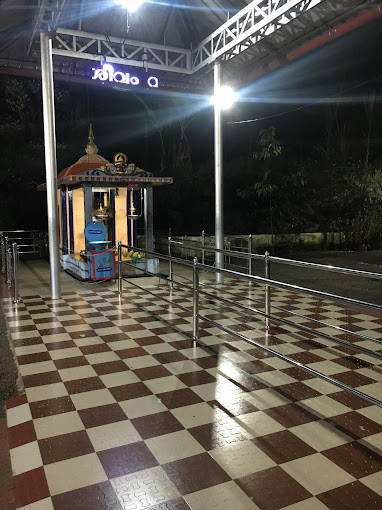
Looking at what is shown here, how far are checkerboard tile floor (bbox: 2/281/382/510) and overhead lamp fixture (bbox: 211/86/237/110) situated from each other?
13.8 feet


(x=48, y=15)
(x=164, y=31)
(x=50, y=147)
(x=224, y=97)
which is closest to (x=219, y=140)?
(x=224, y=97)

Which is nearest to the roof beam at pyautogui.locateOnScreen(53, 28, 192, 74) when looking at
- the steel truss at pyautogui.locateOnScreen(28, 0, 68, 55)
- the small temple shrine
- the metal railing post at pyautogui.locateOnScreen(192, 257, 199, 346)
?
the steel truss at pyautogui.locateOnScreen(28, 0, 68, 55)

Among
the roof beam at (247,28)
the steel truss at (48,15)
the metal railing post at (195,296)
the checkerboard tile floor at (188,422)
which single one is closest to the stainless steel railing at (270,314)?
the metal railing post at (195,296)

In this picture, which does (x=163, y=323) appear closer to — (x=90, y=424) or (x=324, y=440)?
(x=90, y=424)

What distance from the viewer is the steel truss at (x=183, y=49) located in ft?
19.2

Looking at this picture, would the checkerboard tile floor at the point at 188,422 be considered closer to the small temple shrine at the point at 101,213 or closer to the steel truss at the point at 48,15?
the small temple shrine at the point at 101,213

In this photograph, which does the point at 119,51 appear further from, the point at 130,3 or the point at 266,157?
the point at 266,157

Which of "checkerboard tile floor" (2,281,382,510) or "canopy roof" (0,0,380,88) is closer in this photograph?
"checkerboard tile floor" (2,281,382,510)

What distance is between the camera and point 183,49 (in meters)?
7.83

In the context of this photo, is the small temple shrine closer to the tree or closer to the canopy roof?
the canopy roof

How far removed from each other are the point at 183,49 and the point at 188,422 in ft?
22.7

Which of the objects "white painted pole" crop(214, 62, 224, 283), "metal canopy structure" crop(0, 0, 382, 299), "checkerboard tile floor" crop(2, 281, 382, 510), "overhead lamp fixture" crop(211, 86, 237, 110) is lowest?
"checkerboard tile floor" crop(2, 281, 382, 510)

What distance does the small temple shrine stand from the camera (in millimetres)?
8109

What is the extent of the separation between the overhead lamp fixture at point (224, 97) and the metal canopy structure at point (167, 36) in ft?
0.29
